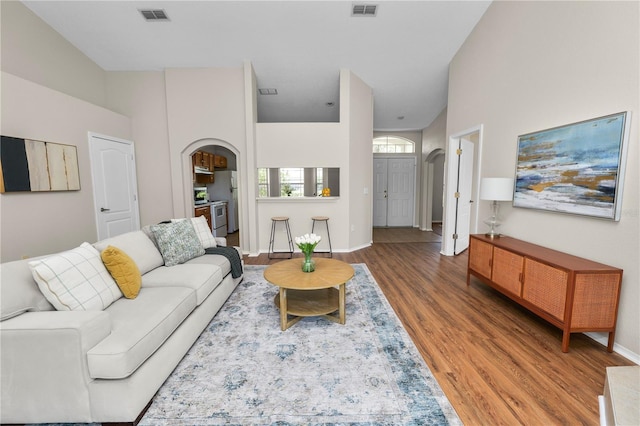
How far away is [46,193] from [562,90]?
6.12 metres

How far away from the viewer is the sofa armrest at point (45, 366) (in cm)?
132

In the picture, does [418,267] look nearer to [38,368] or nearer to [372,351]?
[372,351]

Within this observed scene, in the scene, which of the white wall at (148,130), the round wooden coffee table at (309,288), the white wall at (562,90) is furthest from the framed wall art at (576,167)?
the white wall at (148,130)

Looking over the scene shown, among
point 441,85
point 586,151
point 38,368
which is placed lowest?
point 38,368

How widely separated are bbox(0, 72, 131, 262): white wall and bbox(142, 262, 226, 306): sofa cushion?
79.5 inches

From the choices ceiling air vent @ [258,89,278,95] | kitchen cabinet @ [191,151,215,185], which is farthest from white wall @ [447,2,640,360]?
kitchen cabinet @ [191,151,215,185]

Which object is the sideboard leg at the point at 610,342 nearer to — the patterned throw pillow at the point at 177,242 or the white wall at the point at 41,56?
the patterned throw pillow at the point at 177,242

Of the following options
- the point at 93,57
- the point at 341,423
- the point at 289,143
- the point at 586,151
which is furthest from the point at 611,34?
the point at 93,57

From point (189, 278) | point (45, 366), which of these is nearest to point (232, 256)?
point (189, 278)

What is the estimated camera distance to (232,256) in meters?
3.16

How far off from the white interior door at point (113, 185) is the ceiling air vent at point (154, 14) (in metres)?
1.96

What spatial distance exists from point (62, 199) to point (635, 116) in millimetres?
6222

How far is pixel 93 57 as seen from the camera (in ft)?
14.9

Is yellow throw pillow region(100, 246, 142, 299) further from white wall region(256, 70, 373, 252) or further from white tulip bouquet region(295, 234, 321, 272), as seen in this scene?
white wall region(256, 70, 373, 252)
